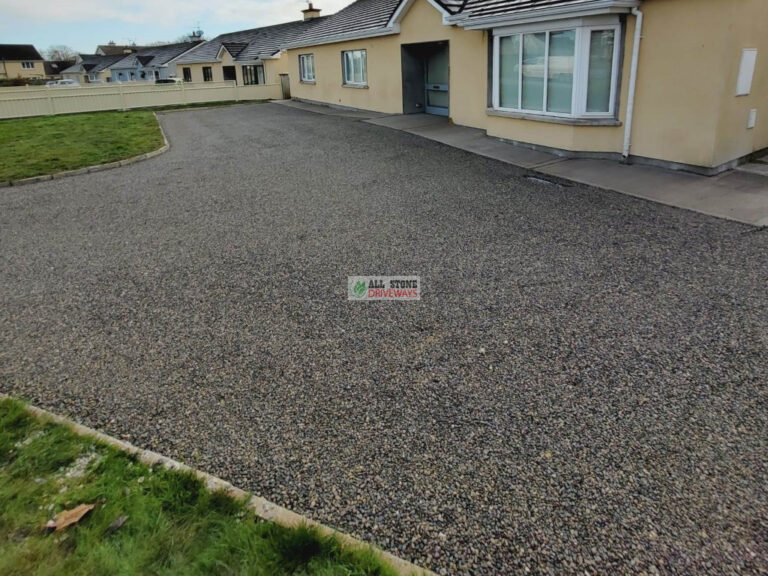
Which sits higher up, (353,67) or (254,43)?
(254,43)

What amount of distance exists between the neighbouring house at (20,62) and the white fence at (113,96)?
77.4 m

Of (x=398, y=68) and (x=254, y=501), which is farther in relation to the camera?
(x=398, y=68)

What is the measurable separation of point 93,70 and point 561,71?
86627 mm

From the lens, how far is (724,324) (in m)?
4.97

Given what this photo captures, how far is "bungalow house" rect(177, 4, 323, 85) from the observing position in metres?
37.1

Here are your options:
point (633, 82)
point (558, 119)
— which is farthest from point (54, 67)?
point (633, 82)

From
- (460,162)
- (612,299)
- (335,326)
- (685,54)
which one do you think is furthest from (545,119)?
(335,326)

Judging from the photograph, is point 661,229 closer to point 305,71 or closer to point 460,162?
point 460,162

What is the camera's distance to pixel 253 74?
137ft

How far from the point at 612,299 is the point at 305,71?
25.7 metres

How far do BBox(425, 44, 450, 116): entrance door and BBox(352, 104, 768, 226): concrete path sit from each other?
5.31 meters

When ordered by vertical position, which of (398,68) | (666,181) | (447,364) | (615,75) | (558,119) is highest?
(398,68)

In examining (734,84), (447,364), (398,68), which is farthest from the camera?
(398,68)

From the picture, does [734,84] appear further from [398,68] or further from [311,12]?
[311,12]
